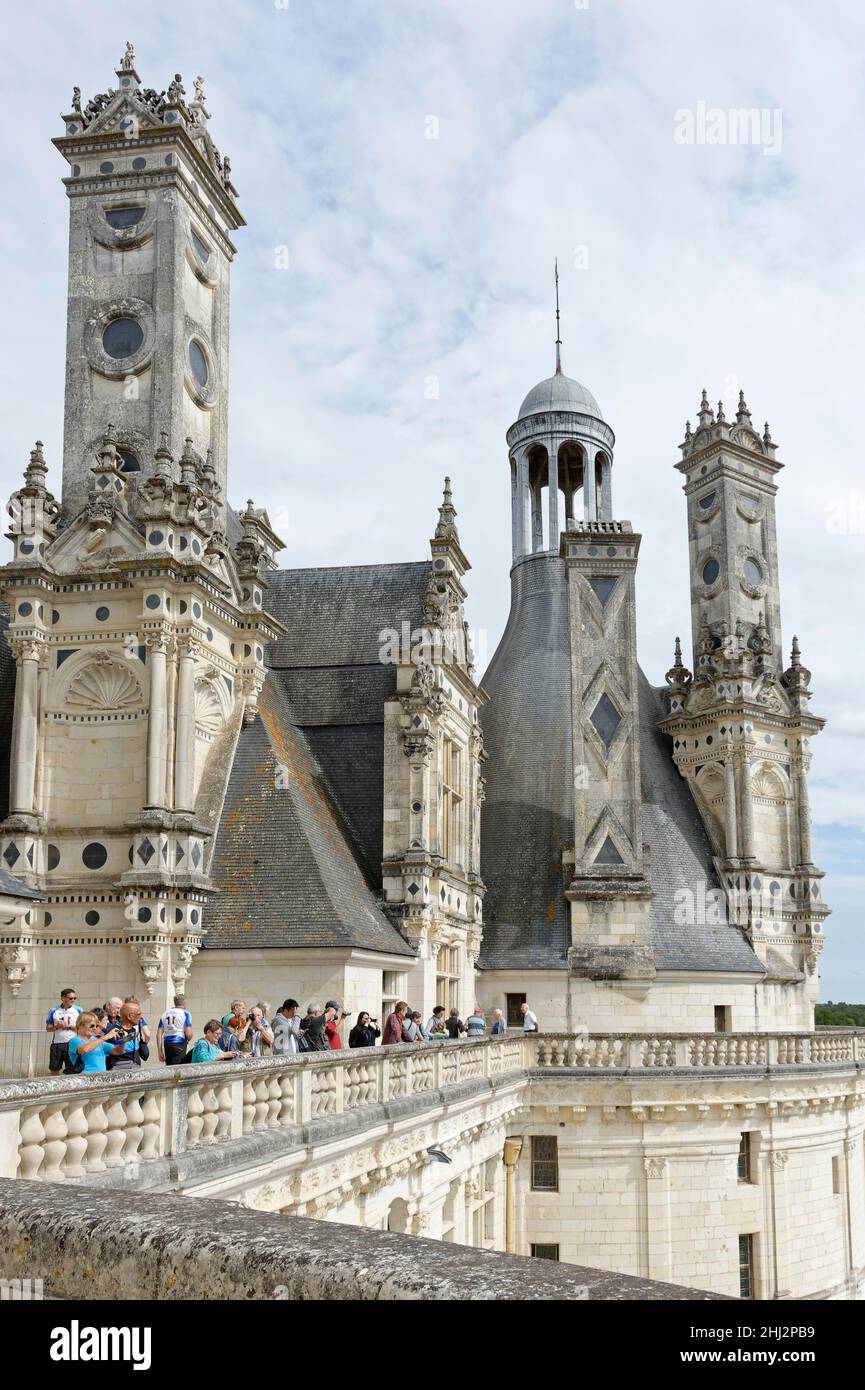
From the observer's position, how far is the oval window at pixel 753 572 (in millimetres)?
42594

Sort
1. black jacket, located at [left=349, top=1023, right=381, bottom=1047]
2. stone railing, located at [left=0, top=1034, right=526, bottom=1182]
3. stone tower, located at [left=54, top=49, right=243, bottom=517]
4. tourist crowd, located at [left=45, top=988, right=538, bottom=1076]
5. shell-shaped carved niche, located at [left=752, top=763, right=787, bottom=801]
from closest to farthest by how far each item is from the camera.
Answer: stone railing, located at [left=0, top=1034, right=526, bottom=1182]
tourist crowd, located at [left=45, top=988, right=538, bottom=1076]
black jacket, located at [left=349, top=1023, right=381, bottom=1047]
stone tower, located at [left=54, top=49, right=243, bottom=517]
shell-shaped carved niche, located at [left=752, top=763, right=787, bottom=801]

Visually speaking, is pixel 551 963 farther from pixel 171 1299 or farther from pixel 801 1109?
pixel 171 1299

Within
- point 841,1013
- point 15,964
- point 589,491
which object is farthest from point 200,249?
point 841,1013

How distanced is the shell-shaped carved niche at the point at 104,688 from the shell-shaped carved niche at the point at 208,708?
1330 mm

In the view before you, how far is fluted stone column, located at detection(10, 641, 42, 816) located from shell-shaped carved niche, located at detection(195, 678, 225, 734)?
9.77 ft

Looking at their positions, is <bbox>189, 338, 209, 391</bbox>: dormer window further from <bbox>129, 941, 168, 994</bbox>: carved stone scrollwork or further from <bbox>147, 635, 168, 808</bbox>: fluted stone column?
<bbox>129, 941, 168, 994</bbox>: carved stone scrollwork

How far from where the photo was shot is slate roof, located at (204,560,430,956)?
25.0 metres

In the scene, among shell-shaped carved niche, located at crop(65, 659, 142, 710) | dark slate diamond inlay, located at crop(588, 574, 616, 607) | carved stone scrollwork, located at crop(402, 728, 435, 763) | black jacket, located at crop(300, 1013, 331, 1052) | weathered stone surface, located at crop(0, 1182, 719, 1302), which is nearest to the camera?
weathered stone surface, located at crop(0, 1182, 719, 1302)

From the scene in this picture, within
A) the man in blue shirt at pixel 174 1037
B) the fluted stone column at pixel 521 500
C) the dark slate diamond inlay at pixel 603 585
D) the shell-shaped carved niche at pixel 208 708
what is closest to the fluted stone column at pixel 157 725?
the shell-shaped carved niche at pixel 208 708

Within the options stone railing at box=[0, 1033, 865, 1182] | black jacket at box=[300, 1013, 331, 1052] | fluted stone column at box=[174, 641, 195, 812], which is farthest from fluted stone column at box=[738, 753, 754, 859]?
black jacket at box=[300, 1013, 331, 1052]

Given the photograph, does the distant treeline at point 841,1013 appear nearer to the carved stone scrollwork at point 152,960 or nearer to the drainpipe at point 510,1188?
the drainpipe at point 510,1188

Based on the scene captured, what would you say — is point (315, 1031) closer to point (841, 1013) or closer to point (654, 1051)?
point (654, 1051)

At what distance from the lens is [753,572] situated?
1683 inches
